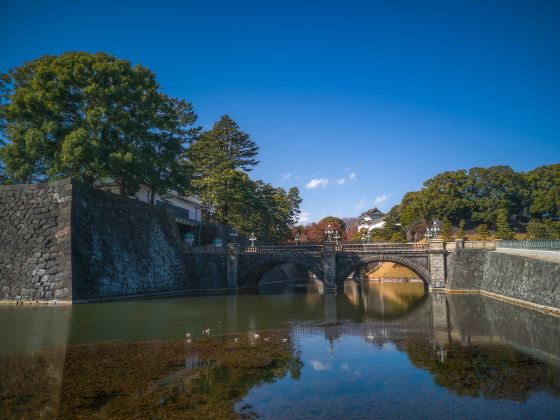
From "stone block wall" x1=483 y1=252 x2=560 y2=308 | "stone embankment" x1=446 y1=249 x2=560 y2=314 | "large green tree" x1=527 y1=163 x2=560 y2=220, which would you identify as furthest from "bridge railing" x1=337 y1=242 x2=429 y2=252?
"large green tree" x1=527 y1=163 x2=560 y2=220

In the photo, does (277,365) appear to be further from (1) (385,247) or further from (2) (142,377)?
(1) (385,247)

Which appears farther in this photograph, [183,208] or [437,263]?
[183,208]

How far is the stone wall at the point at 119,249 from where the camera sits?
97.7ft

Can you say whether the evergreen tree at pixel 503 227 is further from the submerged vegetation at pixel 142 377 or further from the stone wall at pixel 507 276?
the submerged vegetation at pixel 142 377

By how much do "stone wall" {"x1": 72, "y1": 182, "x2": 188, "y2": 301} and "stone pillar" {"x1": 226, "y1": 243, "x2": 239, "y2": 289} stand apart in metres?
5.02

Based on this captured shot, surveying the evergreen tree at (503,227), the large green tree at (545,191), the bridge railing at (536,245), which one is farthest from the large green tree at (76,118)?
the large green tree at (545,191)

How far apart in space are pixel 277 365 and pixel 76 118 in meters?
29.8

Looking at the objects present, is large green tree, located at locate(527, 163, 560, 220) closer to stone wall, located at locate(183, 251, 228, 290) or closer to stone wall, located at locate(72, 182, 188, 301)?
stone wall, located at locate(183, 251, 228, 290)

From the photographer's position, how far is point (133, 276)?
112 ft

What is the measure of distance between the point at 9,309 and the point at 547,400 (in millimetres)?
27250

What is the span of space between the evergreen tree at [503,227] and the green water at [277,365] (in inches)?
1271

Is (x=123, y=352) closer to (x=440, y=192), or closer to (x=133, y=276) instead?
(x=133, y=276)

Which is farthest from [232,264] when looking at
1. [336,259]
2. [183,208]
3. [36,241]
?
[36,241]

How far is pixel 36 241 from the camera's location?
29.4 metres
